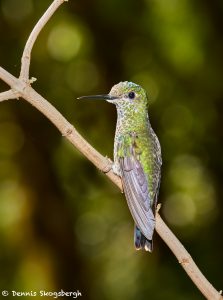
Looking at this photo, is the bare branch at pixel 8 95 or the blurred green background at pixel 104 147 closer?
the bare branch at pixel 8 95

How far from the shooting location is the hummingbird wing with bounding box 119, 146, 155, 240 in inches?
102

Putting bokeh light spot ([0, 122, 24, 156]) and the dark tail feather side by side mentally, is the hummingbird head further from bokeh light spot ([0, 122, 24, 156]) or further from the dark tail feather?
bokeh light spot ([0, 122, 24, 156])

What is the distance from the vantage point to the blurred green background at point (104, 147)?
18.1 ft

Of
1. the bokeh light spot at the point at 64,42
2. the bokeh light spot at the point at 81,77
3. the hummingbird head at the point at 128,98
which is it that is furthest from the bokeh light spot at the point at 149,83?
the hummingbird head at the point at 128,98

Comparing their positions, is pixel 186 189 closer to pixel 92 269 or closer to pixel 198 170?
pixel 198 170

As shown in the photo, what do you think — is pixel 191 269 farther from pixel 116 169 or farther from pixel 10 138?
pixel 10 138

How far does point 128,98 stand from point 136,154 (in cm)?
27

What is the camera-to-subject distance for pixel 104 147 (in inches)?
223

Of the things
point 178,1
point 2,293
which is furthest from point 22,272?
point 178,1

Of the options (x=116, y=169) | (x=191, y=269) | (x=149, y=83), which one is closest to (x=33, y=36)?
(x=116, y=169)

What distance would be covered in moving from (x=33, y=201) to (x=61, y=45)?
126 cm

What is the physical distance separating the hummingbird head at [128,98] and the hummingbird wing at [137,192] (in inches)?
8.1

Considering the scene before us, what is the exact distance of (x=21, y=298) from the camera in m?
5.45

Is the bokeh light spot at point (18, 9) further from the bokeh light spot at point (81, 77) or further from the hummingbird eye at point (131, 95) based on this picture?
the hummingbird eye at point (131, 95)
